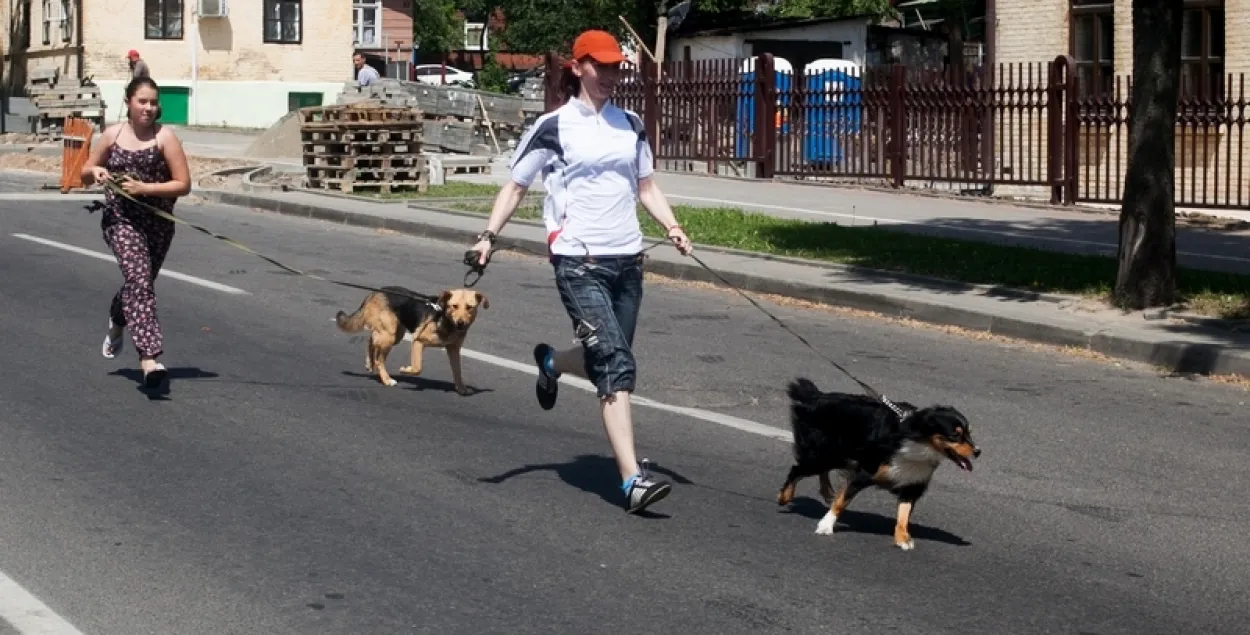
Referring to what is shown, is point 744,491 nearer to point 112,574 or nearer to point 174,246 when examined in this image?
point 112,574

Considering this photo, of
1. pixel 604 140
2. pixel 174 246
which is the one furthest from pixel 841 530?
pixel 174 246

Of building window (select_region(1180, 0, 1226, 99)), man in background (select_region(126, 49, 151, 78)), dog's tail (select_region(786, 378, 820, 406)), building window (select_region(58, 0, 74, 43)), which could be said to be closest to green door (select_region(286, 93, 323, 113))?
building window (select_region(58, 0, 74, 43))

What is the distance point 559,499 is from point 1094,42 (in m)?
18.9

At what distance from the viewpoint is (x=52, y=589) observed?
611 centimetres

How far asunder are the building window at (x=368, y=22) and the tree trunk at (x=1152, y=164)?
57091 millimetres

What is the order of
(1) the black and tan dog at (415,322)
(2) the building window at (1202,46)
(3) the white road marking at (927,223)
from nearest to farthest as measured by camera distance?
(1) the black and tan dog at (415,322), (3) the white road marking at (927,223), (2) the building window at (1202,46)

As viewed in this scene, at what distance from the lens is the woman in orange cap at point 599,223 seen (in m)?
7.09

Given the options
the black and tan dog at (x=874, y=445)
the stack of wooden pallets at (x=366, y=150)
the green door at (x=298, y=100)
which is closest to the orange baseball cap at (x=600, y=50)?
the black and tan dog at (x=874, y=445)

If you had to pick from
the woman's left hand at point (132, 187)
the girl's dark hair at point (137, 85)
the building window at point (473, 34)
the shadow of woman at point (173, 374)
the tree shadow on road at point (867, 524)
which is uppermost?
the building window at point (473, 34)

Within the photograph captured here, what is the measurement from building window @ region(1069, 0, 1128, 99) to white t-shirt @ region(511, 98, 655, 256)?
1802 centimetres

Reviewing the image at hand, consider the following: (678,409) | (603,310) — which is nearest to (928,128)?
(678,409)

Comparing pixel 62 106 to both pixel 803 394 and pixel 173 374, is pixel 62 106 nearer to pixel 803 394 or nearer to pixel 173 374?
pixel 173 374

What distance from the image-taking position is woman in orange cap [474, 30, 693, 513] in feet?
23.3

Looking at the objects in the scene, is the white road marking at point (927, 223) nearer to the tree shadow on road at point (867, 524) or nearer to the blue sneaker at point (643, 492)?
the tree shadow on road at point (867, 524)
